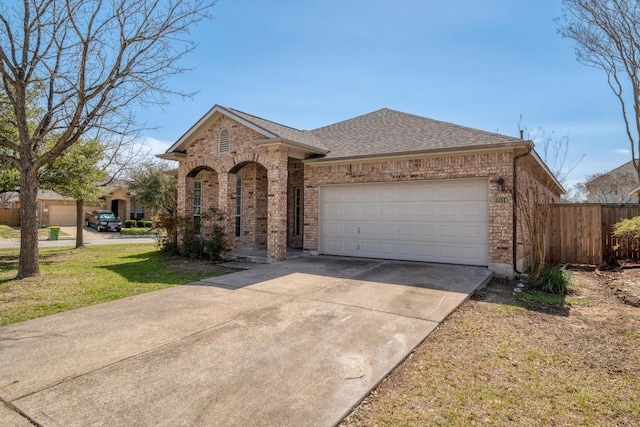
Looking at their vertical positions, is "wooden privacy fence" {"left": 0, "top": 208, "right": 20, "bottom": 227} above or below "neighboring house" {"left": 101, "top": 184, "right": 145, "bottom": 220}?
below

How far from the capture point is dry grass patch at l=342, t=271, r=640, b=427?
2.93 meters

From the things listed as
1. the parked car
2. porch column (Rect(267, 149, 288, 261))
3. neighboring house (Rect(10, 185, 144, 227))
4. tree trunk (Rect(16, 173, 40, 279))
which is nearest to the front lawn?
tree trunk (Rect(16, 173, 40, 279))

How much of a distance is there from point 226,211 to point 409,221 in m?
5.81

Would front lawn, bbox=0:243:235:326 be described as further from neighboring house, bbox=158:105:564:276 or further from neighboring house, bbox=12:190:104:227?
neighboring house, bbox=12:190:104:227

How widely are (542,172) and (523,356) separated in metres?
10.5

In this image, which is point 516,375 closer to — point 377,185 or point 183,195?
point 377,185

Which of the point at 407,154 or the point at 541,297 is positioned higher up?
the point at 407,154

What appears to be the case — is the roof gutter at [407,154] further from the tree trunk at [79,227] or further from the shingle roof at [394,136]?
the tree trunk at [79,227]

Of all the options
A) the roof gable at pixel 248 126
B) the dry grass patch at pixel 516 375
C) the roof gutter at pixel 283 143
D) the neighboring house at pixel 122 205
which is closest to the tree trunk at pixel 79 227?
the roof gable at pixel 248 126

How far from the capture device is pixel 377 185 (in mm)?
10633

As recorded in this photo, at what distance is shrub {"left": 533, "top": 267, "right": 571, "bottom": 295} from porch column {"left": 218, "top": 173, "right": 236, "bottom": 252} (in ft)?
27.8

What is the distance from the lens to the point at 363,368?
3641 millimetres

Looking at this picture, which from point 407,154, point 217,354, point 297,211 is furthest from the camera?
point 297,211

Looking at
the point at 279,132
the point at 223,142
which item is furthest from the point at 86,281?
the point at 279,132
